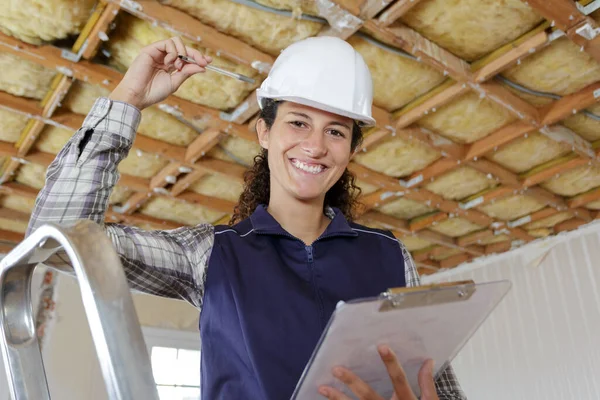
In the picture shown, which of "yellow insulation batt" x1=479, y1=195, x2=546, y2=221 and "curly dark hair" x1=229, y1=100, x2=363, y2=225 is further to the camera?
"yellow insulation batt" x1=479, y1=195, x2=546, y2=221

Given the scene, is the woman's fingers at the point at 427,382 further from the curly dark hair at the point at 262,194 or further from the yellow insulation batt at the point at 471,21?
the yellow insulation batt at the point at 471,21

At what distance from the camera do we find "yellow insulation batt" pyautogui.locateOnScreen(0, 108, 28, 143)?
3309 millimetres

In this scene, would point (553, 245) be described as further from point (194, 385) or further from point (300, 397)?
point (300, 397)

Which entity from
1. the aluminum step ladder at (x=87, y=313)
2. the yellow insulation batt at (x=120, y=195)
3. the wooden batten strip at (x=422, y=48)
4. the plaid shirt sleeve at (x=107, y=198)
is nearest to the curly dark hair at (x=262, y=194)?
the plaid shirt sleeve at (x=107, y=198)

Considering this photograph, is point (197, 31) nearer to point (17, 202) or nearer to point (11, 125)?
point (11, 125)

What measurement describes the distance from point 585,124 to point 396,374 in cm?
336

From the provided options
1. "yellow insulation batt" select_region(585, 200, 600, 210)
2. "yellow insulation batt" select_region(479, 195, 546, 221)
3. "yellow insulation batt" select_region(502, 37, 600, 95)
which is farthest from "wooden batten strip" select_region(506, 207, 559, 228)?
"yellow insulation batt" select_region(502, 37, 600, 95)

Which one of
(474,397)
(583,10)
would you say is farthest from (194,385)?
(583,10)

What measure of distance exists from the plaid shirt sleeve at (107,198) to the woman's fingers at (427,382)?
0.45m

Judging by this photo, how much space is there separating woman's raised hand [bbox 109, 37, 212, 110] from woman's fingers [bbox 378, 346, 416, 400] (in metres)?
0.59

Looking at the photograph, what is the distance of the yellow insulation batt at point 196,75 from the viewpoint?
8.70 feet

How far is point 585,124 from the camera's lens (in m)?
3.57

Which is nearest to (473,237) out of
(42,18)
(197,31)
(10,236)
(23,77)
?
(197,31)

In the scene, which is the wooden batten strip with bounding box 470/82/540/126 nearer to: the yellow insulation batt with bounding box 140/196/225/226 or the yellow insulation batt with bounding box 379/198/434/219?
the yellow insulation batt with bounding box 379/198/434/219
